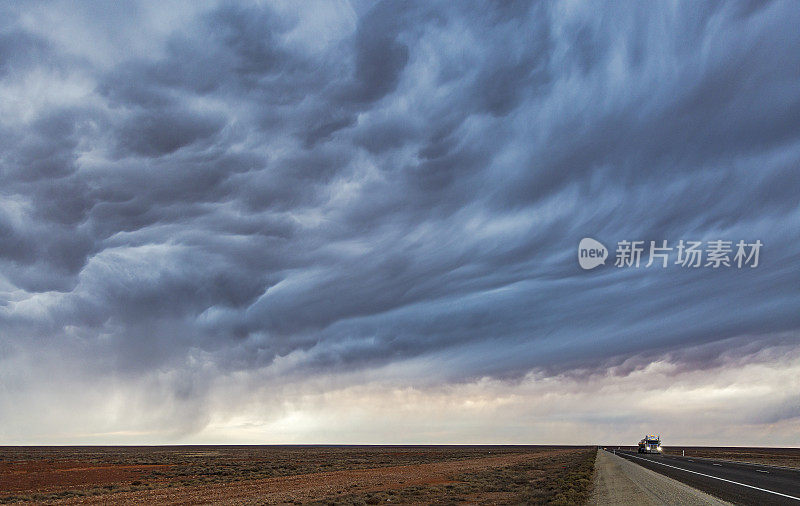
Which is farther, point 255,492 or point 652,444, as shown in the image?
point 652,444

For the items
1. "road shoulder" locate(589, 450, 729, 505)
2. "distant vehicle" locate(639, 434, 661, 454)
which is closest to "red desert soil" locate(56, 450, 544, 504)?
"road shoulder" locate(589, 450, 729, 505)

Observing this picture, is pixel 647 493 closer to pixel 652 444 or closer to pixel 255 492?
pixel 255 492

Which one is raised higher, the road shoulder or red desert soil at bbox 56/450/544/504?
the road shoulder

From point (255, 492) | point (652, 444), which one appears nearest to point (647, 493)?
point (255, 492)

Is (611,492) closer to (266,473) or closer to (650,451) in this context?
(266,473)

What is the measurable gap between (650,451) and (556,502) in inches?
4022

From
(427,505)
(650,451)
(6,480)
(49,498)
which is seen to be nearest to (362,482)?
(427,505)

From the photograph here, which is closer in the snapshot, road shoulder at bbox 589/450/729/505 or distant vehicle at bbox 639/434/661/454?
road shoulder at bbox 589/450/729/505

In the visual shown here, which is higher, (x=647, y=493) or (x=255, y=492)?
(x=647, y=493)

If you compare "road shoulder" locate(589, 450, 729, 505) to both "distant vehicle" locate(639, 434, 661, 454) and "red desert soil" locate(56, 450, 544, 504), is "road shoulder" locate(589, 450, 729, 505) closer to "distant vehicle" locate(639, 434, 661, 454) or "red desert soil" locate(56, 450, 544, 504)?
"red desert soil" locate(56, 450, 544, 504)

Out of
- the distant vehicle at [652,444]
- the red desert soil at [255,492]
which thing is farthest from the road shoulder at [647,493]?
the distant vehicle at [652,444]

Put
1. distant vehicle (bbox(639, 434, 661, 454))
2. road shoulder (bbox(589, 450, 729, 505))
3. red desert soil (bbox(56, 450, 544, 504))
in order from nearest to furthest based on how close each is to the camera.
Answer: road shoulder (bbox(589, 450, 729, 505)) < red desert soil (bbox(56, 450, 544, 504)) < distant vehicle (bbox(639, 434, 661, 454))

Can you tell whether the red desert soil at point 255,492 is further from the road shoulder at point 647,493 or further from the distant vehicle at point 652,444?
the distant vehicle at point 652,444

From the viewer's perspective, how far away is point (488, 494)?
3519 cm
